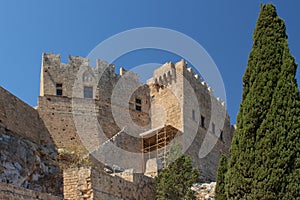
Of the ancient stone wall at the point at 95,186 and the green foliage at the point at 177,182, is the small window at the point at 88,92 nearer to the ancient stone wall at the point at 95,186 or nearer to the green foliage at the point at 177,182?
the green foliage at the point at 177,182

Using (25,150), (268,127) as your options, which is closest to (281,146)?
(268,127)

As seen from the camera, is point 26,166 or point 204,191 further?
point 204,191

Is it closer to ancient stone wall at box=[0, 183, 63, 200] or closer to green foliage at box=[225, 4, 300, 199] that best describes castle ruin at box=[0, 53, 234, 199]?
ancient stone wall at box=[0, 183, 63, 200]

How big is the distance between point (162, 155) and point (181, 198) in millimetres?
7060

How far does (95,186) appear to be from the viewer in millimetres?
21453

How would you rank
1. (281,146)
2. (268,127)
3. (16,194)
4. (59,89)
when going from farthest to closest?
(59,89)
(16,194)
(268,127)
(281,146)

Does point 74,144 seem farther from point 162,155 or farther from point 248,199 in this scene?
point 248,199

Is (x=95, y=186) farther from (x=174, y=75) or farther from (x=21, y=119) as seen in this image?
(x=174, y=75)

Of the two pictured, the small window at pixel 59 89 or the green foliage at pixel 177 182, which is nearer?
the green foliage at pixel 177 182

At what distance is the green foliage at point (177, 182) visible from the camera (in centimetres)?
2388

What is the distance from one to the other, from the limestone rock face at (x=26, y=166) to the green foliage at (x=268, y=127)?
11997 millimetres

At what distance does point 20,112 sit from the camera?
96.2 ft

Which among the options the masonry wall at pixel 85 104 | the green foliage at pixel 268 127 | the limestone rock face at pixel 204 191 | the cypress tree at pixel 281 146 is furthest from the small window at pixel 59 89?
the cypress tree at pixel 281 146

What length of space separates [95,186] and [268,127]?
8.35 metres
